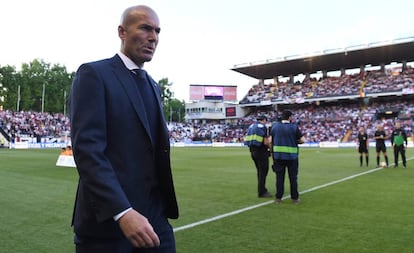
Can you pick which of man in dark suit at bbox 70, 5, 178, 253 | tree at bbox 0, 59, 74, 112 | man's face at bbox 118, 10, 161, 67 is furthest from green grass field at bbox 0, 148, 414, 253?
tree at bbox 0, 59, 74, 112

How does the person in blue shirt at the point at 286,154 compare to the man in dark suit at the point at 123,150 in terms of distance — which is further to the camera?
the person in blue shirt at the point at 286,154

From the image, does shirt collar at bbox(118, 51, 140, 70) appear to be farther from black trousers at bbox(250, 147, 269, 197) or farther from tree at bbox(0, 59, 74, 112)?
tree at bbox(0, 59, 74, 112)

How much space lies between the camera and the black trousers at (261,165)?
855 cm

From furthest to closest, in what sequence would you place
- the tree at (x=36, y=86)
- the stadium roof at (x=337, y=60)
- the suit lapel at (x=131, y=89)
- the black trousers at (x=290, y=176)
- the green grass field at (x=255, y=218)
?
the tree at (x=36, y=86)
the stadium roof at (x=337, y=60)
the black trousers at (x=290, y=176)
the green grass field at (x=255, y=218)
the suit lapel at (x=131, y=89)

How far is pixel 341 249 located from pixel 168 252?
3279 mm

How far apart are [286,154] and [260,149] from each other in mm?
1048

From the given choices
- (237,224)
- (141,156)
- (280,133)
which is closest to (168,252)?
(141,156)

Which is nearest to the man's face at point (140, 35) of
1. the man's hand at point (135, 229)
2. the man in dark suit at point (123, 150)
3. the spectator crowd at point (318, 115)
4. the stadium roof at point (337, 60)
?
the man in dark suit at point (123, 150)

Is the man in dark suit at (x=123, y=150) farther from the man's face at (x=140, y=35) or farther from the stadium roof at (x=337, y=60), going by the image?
the stadium roof at (x=337, y=60)

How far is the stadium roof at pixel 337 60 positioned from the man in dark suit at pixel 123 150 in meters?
53.3

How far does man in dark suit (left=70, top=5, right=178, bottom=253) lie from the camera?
1688 millimetres

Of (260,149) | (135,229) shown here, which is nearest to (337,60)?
(260,149)

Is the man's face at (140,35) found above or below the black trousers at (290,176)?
above

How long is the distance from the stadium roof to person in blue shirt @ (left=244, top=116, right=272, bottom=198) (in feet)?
154
